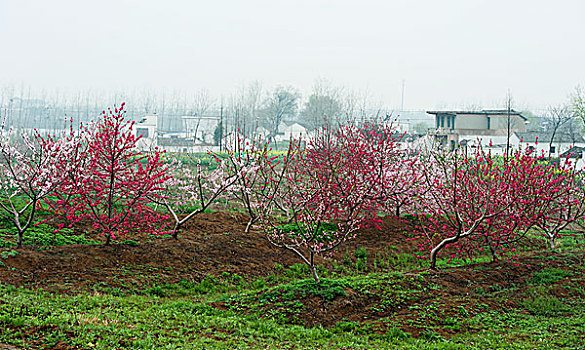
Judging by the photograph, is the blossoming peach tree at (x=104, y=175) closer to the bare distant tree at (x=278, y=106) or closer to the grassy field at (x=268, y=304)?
the grassy field at (x=268, y=304)

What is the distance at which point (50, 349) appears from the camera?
554 centimetres

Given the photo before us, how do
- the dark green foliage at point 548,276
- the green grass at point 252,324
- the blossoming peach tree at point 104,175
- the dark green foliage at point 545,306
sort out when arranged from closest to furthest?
the green grass at point 252,324 < the dark green foliage at point 545,306 < the dark green foliage at point 548,276 < the blossoming peach tree at point 104,175

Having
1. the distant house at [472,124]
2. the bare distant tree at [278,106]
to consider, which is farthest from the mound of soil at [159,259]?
the bare distant tree at [278,106]

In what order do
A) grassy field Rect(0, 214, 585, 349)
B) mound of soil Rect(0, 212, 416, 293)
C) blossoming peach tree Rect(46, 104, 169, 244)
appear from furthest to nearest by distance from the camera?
1. blossoming peach tree Rect(46, 104, 169, 244)
2. mound of soil Rect(0, 212, 416, 293)
3. grassy field Rect(0, 214, 585, 349)

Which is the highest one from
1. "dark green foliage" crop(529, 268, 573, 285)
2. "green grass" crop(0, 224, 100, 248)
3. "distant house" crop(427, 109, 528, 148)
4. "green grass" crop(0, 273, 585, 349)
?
"distant house" crop(427, 109, 528, 148)

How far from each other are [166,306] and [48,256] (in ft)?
9.33

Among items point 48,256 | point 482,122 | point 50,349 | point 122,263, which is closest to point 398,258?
point 122,263

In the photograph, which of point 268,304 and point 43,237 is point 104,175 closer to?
point 43,237

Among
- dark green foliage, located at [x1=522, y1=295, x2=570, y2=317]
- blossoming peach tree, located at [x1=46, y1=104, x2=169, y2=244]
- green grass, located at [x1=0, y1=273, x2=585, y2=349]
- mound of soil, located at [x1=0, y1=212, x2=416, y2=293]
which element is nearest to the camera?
green grass, located at [x1=0, y1=273, x2=585, y2=349]

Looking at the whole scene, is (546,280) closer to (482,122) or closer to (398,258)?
(398,258)

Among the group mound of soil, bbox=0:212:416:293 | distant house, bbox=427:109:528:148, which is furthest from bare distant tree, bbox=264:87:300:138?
mound of soil, bbox=0:212:416:293

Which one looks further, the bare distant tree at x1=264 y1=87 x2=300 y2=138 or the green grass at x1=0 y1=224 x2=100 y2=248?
the bare distant tree at x1=264 y1=87 x2=300 y2=138

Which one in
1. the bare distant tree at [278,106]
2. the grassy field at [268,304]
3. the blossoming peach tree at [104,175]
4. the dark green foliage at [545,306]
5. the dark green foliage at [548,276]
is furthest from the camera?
the bare distant tree at [278,106]

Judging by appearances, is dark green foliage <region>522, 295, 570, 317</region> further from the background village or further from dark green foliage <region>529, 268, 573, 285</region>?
the background village
